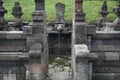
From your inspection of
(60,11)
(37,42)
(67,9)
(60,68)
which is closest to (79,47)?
(37,42)

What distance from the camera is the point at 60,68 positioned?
1439cm

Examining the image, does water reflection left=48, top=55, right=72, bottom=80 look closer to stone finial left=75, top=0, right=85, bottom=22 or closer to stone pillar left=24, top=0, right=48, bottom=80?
stone pillar left=24, top=0, right=48, bottom=80

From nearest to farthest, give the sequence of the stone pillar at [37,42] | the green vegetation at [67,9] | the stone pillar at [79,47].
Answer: the stone pillar at [79,47], the stone pillar at [37,42], the green vegetation at [67,9]

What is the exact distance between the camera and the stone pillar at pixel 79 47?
11.1 m

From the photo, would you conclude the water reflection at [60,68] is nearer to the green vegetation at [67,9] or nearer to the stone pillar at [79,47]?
the stone pillar at [79,47]

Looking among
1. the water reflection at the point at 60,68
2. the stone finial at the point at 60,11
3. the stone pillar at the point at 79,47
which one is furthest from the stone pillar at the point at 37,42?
the stone finial at the point at 60,11

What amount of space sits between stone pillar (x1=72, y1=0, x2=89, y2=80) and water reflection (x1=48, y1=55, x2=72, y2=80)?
4.84 ft

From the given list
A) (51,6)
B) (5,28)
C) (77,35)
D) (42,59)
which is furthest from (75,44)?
(51,6)

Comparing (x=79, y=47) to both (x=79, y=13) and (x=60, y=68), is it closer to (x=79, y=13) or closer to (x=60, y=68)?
(x=79, y=13)

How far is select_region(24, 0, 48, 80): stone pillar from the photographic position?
11.3 meters

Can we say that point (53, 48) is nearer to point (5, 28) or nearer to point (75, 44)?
point (5, 28)

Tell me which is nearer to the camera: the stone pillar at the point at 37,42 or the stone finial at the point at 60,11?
the stone pillar at the point at 37,42

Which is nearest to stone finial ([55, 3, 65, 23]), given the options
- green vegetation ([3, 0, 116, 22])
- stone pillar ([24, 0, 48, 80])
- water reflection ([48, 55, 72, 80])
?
water reflection ([48, 55, 72, 80])

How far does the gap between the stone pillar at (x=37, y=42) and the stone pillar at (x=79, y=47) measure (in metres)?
1.34
